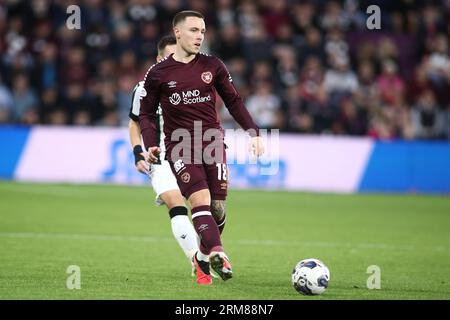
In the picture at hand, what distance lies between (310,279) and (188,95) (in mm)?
1964

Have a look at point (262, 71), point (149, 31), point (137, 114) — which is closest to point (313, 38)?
point (262, 71)

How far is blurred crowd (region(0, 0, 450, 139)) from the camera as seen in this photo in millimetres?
A: 21266

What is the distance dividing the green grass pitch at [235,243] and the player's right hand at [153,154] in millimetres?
1077

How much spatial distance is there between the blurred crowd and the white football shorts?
38.0ft

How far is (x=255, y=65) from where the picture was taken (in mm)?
22422

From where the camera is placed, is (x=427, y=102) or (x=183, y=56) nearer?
(x=183, y=56)

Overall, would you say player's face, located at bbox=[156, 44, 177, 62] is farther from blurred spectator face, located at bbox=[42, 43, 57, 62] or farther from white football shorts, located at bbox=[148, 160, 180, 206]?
blurred spectator face, located at bbox=[42, 43, 57, 62]

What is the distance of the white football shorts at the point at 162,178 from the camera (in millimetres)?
9094

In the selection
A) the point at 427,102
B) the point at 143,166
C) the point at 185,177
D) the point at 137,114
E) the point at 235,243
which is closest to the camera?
the point at 185,177

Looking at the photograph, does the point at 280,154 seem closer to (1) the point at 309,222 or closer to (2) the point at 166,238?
(1) the point at 309,222

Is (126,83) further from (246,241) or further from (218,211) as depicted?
(218,211)

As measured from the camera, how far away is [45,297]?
24.4 feet

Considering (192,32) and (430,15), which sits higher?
(430,15)

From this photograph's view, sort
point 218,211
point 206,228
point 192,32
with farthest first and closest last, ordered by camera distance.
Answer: point 218,211 < point 192,32 < point 206,228
